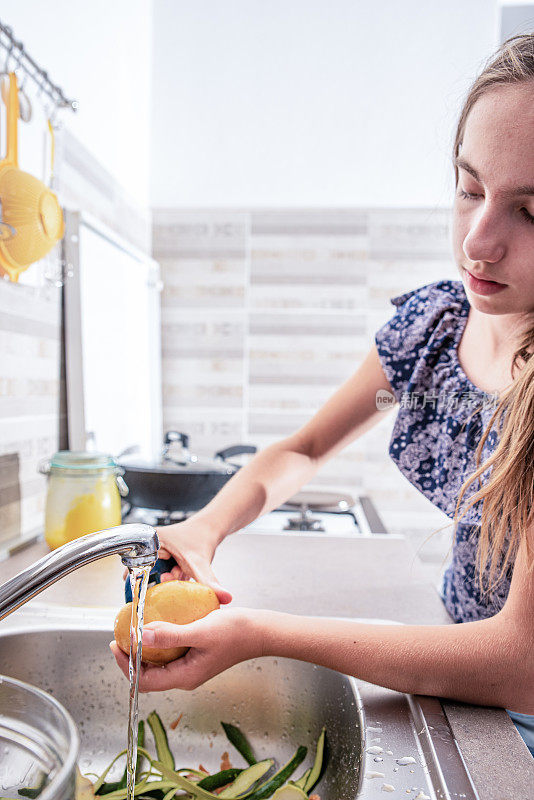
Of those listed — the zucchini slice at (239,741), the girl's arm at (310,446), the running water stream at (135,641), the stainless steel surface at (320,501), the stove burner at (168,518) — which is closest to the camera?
the running water stream at (135,641)

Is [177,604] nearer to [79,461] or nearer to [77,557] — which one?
[77,557]

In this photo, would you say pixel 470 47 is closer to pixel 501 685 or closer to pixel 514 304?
pixel 514 304

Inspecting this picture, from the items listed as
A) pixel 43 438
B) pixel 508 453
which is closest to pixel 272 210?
pixel 43 438

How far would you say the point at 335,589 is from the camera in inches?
42.1

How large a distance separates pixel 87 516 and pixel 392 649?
0.66 m

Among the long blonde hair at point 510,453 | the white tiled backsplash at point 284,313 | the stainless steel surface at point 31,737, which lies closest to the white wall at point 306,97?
the white tiled backsplash at point 284,313

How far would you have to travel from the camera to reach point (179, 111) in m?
2.67

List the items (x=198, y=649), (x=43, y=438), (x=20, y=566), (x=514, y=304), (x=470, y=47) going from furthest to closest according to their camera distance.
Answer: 1. (x=470, y=47)
2. (x=43, y=438)
3. (x=20, y=566)
4. (x=514, y=304)
5. (x=198, y=649)

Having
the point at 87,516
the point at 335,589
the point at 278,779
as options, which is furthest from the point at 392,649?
the point at 87,516

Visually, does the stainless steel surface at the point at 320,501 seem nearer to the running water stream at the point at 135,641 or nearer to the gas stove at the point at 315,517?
the gas stove at the point at 315,517

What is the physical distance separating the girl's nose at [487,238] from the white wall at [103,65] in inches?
37.6

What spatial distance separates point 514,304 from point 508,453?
168 mm

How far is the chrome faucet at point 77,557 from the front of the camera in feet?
1.44

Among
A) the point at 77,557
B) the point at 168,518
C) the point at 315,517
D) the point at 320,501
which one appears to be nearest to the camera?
the point at 77,557
